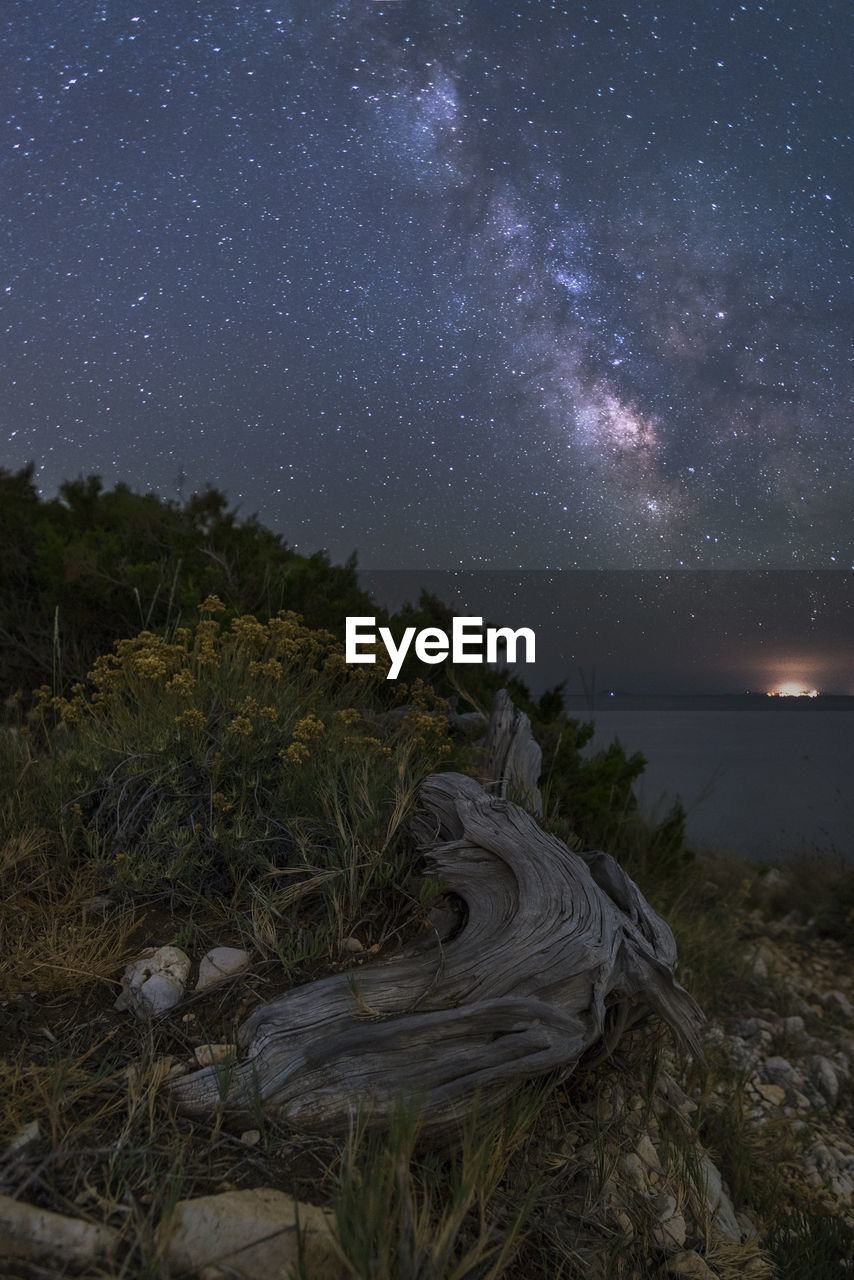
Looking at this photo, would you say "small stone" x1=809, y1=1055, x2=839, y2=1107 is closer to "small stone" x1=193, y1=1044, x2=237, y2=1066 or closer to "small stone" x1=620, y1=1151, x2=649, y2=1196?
"small stone" x1=620, y1=1151, x2=649, y2=1196

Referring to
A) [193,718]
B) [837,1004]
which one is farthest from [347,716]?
[837,1004]

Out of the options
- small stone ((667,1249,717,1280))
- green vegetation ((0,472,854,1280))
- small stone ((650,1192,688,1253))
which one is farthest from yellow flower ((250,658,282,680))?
small stone ((667,1249,717,1280))

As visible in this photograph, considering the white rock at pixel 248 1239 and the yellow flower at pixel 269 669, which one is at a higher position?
the yellow flower at pixel 269 669

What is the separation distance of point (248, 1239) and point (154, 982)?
1.22 meters

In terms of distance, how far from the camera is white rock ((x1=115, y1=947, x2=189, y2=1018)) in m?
3.01

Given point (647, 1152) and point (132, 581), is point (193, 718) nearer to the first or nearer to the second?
point (647, 1152)

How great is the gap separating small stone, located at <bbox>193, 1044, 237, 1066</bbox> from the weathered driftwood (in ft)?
0.17

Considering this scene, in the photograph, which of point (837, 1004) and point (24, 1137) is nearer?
point (24, 1137)

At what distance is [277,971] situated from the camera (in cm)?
325

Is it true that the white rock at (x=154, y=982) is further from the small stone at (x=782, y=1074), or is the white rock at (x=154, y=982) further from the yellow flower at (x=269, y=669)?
the small stone at (x=782, y=1074)

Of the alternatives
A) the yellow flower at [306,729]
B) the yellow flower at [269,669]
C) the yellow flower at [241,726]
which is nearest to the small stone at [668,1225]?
the yellow flower at [306,729]

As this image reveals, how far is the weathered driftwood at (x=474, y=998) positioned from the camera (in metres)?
2.62

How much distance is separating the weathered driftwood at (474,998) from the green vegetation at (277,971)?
129 mm

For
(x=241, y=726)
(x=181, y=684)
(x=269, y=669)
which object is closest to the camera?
(x=241, y=726)
